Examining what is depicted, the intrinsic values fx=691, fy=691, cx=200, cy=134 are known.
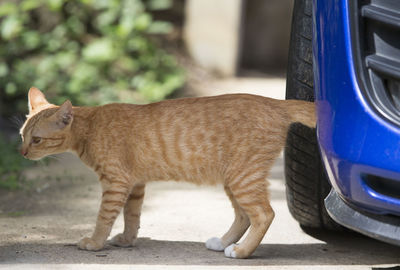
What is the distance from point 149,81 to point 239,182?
591 centimetres

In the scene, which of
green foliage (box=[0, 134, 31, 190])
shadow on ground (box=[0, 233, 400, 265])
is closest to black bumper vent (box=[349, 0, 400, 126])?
shadow on ground (box=[0, 233, 400, 265])

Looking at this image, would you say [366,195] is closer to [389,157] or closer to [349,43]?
[389,157]

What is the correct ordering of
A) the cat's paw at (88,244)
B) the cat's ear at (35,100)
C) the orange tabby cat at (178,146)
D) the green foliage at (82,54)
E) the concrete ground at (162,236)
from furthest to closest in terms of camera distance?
the green foliage at (82,54)
the cat's ear at (35,100)
the cat's paw at (88,244)
the orange tabby cat at (178,146)
the concrete ground at (162,236)

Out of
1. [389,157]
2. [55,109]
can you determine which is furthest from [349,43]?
[55,109]

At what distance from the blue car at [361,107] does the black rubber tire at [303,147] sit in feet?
1.90

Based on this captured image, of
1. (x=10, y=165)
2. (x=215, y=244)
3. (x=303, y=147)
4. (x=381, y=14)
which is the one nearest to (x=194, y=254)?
(x=215, y=244)

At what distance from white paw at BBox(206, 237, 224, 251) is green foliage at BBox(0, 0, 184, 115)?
4.94m

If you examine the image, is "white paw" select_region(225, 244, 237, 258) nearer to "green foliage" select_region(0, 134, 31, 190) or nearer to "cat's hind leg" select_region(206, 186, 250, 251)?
"cat's hind leg" select_region(206, 186, 250, 251)

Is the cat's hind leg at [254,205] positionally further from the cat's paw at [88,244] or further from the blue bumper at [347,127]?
the cat's paw at [88,244]

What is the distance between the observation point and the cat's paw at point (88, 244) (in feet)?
12.4

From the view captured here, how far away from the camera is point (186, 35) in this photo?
1077 cm

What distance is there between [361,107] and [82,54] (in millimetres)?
7265

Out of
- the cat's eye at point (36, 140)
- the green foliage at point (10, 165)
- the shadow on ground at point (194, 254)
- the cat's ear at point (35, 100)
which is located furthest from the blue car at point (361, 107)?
the green foliage at point (10, 165)

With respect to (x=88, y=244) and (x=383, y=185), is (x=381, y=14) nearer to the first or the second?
(x=383, y=185)
